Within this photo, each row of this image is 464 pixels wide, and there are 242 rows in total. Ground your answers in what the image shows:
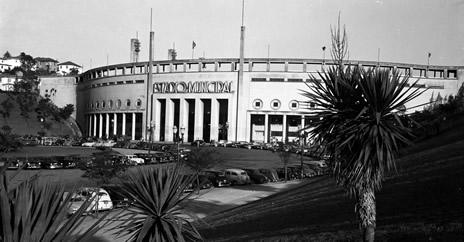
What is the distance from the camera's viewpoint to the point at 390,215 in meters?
11.2

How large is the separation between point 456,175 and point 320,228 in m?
4.98

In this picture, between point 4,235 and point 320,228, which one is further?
point 320,228

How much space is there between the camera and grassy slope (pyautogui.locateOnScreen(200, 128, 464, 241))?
9298 mm

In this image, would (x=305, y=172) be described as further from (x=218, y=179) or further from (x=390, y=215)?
(x=390, y=215)

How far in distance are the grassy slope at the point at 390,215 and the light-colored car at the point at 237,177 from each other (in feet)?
48.8

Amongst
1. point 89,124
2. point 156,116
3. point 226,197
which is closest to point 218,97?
point 156,116

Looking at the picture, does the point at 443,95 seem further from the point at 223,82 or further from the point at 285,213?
the point at 285,213

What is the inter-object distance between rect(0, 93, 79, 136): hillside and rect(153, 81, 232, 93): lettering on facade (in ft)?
106

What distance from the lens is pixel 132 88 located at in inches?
3967

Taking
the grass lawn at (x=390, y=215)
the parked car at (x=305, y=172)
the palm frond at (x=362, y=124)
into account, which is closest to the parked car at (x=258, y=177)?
the parked car at (x=305, y=172)

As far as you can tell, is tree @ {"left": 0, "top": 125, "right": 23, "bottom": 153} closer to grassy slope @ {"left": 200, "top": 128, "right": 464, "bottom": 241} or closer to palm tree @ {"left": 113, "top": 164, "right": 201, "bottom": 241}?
grassy slope @ {"left": 200, "top": 128, "right": 464, "bottom": 241}

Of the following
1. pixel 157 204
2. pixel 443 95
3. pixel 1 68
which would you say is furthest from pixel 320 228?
pixel 1 68

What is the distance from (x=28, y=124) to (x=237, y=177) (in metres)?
89.9

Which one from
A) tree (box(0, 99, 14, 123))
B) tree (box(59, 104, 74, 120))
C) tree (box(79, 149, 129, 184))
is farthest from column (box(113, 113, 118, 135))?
tree (box(79, 149, 129, 184))
